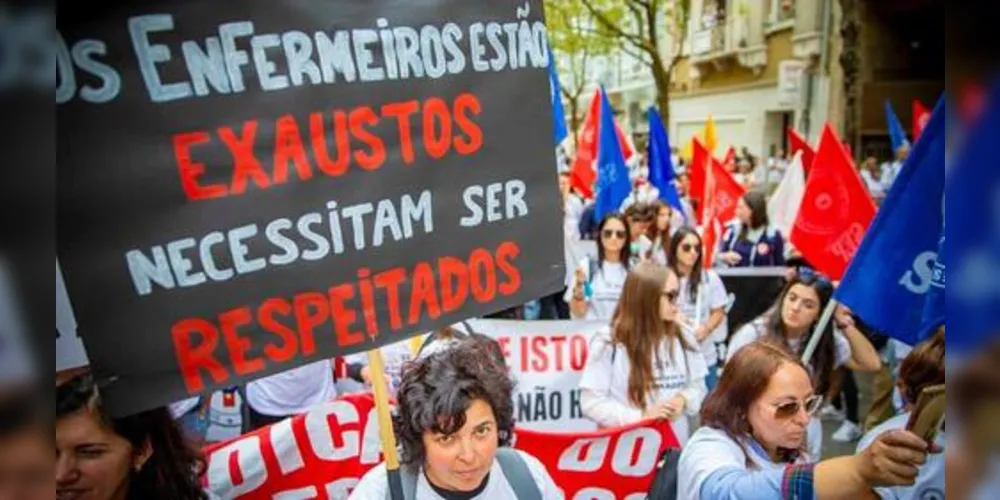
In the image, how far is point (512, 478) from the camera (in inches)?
89.0

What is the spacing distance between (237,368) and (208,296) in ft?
0.56

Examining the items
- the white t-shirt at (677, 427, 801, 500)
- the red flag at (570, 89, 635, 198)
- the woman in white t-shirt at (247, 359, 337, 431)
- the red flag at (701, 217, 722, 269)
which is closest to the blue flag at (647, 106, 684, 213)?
the red flag at (570, 89, 635, 198)

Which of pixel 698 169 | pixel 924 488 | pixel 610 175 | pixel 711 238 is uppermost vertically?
pixel 610 175

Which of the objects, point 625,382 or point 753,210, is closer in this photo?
point 625,382

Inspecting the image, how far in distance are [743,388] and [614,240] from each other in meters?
3.35

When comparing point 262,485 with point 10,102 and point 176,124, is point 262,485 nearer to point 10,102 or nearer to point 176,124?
point 176,124

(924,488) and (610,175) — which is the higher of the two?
(610,175)

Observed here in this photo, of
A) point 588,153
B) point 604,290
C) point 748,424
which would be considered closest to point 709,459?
point 748,424

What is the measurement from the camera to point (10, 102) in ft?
3.09

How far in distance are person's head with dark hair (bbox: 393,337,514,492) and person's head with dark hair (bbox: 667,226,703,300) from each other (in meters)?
3.50

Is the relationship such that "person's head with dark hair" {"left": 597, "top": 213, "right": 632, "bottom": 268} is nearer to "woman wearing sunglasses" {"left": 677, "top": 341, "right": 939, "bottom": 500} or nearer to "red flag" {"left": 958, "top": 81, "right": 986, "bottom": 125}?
"woman wearing sunglasses" {"left": 677, "top": 341, "right": 939, "bottom": 500}

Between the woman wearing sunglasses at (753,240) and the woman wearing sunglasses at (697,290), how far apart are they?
56.7 inches

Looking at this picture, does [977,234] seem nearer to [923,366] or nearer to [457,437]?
[457,437]

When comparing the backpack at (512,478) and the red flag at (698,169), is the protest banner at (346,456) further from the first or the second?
the red flag at (698,169)
